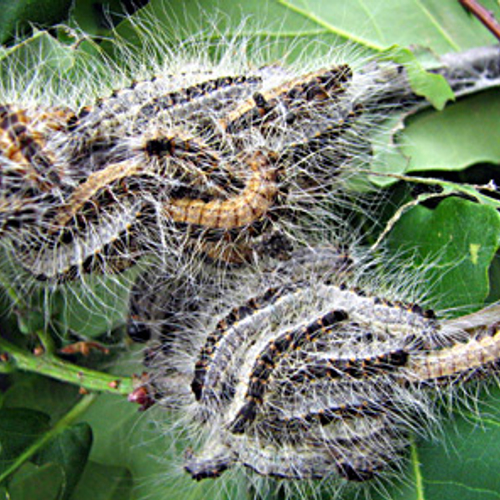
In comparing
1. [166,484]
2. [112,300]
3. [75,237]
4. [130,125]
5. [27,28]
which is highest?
[27,28]

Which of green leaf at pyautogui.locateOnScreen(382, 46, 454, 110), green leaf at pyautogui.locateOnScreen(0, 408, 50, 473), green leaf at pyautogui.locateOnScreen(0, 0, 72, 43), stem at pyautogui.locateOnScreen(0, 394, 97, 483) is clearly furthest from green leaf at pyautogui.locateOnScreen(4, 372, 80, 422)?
green leaf at pyautogui.locateOnScreen(382, 46, 454, 110)

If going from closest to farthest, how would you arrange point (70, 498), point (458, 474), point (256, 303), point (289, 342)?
point (458, 474) < point (289, 342) < point (256, 303) < point (70, 498)

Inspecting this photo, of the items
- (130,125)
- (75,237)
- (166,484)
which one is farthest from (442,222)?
(166,484)

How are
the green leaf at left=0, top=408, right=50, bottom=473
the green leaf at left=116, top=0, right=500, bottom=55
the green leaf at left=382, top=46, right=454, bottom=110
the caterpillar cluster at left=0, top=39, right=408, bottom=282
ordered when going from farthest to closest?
1. the green leaf at left=116, top=0, right=500, bottom=55
2. the green leaf at left=382, top=46, right=454, bottom=110
3. the green leaf at left=0, top=408, right=50, bottom=473
4. the caterpillar cluster at left=0, top=39, right=408, bottom=282

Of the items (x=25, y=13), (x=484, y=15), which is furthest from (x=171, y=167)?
(x=484, y=15)

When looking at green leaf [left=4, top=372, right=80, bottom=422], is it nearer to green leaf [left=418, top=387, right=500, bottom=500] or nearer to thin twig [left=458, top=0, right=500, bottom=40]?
green leaf [left=418, top=387, right=500, bottom=500]

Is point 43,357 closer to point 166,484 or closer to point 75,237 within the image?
point 75,237

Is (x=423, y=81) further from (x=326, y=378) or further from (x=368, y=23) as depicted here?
(x=326, y=378)

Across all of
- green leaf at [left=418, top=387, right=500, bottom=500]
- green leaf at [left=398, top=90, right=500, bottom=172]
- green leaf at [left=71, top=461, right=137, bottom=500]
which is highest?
green leaf at [left=398, top=90, right=500, bottom=172]
